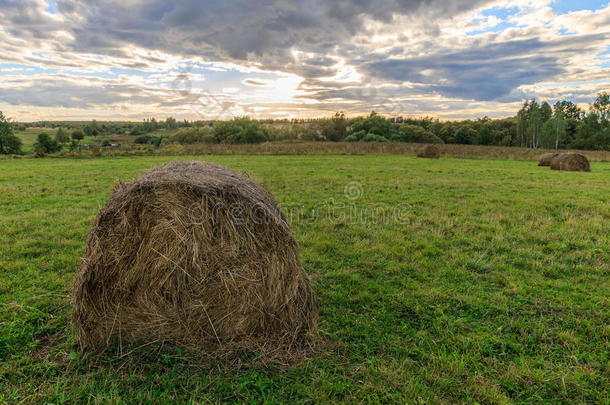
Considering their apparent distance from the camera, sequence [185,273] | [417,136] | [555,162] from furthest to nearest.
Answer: [417,136]
[555,162]
[185,273]

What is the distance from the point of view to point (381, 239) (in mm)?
7637

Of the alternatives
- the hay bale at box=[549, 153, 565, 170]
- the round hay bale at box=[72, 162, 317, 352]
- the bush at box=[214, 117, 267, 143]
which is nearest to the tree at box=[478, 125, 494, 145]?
the bush at box=[214, 117, 267, 143]

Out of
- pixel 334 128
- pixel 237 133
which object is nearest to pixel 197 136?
pixel 237 133

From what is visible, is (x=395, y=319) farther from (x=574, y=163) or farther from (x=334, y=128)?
(x=334, y=128)

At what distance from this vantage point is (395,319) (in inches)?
175

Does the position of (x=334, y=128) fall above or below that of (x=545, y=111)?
below

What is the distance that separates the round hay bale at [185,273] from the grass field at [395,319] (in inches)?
13.4

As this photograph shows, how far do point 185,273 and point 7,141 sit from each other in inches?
2352

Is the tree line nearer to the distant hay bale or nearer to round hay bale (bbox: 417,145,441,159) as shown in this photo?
round hay bale (bbox: 417,145,441,159)

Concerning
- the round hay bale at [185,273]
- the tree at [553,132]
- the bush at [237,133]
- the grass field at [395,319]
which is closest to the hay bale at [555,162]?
the grass field at [395,319]

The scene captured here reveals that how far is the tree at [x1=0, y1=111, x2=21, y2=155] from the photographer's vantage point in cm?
Answer: 4409

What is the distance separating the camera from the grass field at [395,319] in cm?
325

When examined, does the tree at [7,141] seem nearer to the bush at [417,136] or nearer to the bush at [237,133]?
the bush at [237,133]

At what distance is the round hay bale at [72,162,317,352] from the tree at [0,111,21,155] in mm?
56642
